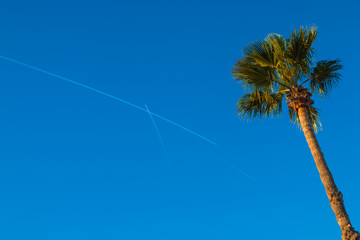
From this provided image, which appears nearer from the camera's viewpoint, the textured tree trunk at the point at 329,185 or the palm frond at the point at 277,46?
the textured tree trunk at the point at 329,185

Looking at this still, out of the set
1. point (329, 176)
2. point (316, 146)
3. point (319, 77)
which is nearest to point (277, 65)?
point (319, 77)

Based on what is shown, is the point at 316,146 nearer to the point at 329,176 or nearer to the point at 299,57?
the point at 329,176

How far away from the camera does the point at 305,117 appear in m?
11.6

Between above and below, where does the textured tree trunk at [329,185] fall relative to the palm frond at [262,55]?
below

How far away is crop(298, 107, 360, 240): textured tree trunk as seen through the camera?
923 cm

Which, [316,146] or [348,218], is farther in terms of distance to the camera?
[316,146]

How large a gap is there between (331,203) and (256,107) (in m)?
5.20

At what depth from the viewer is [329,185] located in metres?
10.0

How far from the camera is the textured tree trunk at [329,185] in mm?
9227

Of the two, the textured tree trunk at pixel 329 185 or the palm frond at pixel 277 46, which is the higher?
the palm frond at pixel 277 46

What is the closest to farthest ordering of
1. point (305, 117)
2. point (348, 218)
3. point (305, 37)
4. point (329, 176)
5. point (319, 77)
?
1. point (348, 218)
2. point (329, 176)
3. point (305, 117)
4. point (305, 37)
5. point (319, 77)

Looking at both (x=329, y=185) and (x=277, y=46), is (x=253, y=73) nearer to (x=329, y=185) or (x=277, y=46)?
(x=277, y=46)

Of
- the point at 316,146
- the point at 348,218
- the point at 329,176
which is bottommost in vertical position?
the point at 348,218

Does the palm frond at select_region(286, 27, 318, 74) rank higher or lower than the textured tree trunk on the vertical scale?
higher
